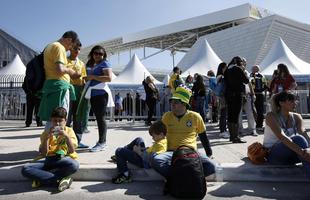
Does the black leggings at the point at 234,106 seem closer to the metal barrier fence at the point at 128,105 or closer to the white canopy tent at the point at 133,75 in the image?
the metal barrier fence at the point at 128,105

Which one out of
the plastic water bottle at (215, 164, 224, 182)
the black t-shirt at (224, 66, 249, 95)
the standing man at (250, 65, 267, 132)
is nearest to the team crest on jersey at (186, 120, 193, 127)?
the plastic water bottle at (215, 164, 224, 182)

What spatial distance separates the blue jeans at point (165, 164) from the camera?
3.68 m

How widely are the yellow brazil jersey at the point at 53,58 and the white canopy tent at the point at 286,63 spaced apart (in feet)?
44.6

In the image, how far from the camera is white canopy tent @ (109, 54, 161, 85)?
61.0 feet

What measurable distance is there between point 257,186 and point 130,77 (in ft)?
51.2

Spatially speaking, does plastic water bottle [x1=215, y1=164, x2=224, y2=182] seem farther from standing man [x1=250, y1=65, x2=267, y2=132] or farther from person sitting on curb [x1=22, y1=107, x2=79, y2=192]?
standing man [x1=250, y1=65, x2=267, y2=132]

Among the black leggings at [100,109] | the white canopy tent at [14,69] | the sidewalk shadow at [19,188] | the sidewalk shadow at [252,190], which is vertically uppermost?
the white canopy tent at [14,69]

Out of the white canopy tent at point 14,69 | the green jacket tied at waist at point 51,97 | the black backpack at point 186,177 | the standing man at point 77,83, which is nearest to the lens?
the black backpack at point 186,177

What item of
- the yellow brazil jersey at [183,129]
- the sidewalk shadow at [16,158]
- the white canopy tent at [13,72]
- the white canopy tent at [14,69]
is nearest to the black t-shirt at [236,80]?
the yellow brazil jersey at [183,129]

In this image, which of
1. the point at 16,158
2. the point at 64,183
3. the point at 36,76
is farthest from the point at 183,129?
the point at 16,158

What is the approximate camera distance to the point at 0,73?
21016 millimetres

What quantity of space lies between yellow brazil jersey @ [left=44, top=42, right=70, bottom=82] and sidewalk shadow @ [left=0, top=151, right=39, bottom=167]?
1.20m

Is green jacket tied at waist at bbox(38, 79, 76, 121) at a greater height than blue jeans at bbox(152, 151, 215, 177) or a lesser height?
greater

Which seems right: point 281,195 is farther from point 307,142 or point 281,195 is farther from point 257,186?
point 307,142
